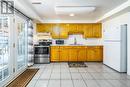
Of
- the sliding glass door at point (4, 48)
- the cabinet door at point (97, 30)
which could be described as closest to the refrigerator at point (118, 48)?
the cabinet door at point (97, 30)

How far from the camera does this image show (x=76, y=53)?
8812 mm

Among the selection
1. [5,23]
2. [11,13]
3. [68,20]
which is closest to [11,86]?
[5,23]

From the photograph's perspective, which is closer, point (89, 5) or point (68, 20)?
point (89, 5)

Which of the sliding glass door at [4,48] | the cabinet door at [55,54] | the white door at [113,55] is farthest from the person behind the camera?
the cabinet door at [55,54]

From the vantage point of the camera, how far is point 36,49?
27.7 feet

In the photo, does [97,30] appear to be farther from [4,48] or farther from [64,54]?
[4,48]

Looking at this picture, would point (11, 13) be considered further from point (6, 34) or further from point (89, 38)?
point (89, 38)

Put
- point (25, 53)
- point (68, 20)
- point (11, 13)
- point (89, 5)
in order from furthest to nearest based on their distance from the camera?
point (68, 20), point (25, 53), point (89, 5), point (11, 13)

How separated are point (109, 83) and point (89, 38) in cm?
525

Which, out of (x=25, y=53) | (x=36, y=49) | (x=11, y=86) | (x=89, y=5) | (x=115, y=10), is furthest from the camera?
(x=36, y=49)

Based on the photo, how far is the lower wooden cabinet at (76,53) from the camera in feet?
28.8

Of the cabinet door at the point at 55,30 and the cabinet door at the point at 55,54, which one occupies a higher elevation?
the cabinet door at the point at 55,30

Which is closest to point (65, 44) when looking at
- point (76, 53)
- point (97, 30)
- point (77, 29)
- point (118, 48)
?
point (76, 53)

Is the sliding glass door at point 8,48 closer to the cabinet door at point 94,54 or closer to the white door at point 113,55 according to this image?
the white door at point 113,55
